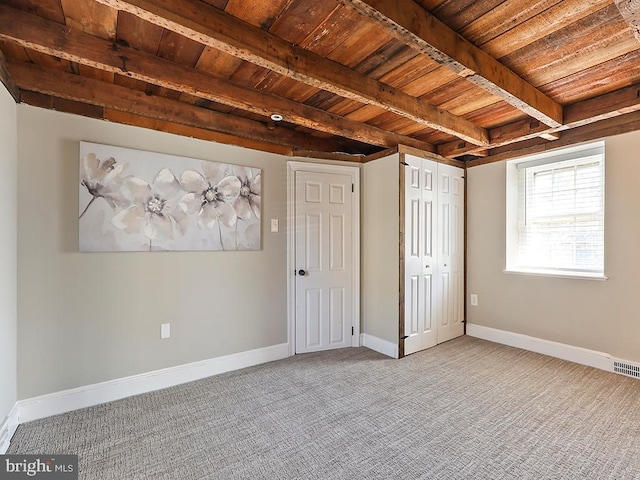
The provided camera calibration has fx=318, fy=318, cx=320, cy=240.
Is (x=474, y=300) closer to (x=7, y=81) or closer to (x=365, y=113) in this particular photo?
(x=365, y=113)

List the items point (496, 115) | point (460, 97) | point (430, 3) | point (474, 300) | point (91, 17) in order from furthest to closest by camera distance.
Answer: point (474, 300)
point (496, 115)
point (460, 97)
point (91, 17)
point (430, 3)

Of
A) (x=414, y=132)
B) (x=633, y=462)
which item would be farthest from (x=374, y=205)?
(x=633, y=462)

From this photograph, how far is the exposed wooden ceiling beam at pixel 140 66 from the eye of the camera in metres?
1.69

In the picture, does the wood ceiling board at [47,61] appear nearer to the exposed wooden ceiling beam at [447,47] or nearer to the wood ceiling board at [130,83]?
the wood ceiling board at [130,83]

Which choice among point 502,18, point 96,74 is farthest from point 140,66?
point 502,18

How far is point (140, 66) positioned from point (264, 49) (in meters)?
0.84

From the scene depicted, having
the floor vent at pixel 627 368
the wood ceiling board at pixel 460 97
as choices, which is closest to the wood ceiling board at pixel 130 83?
the wood ceiling board at pixel 460 97

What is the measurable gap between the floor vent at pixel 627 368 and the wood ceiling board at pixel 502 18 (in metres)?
3.07

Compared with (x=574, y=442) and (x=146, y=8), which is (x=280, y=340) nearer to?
(x=574, y=442)

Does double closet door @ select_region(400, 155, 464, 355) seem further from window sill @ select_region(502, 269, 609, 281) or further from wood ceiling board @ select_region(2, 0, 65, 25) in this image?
wood ceiling board @ select_region(2, 0, 65, 25)

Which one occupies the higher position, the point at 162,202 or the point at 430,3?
the point at 430,3

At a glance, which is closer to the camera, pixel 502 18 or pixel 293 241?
pixel 502 18

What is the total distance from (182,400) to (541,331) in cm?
363

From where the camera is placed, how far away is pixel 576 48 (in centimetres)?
196
